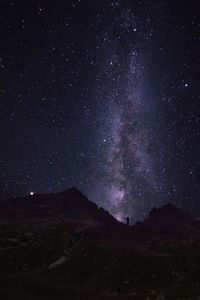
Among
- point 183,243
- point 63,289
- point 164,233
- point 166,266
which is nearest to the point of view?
point 63,289

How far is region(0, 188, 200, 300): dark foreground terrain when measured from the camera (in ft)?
108

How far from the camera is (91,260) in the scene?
42.9 m

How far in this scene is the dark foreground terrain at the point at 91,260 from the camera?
32.8 m

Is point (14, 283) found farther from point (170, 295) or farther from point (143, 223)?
point (143, 223)

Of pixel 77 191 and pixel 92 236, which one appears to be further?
pixel 77 191

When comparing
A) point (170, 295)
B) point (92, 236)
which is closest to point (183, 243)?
point (92, 236)

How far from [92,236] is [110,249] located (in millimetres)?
12836

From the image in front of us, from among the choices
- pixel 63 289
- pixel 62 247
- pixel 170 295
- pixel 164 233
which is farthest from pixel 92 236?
pixel 170 295

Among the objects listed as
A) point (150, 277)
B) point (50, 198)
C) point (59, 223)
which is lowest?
point (150, 277)

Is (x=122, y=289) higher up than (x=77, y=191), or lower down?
lower down

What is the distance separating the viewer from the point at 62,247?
171 feet

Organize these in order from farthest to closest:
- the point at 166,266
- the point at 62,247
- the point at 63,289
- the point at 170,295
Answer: the point at 62,247 → the point at 166,266 → the point at 63,289 → the point at 170,295

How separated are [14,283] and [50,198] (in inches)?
2496

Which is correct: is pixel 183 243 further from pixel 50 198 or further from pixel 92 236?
pixel 50 198
